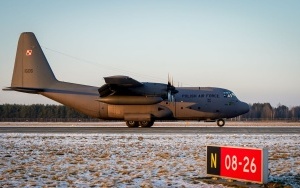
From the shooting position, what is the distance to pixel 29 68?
36312mm

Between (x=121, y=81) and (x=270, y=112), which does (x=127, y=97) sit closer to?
(x=121, y=81)

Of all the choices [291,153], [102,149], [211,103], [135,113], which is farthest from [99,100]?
[291,153]

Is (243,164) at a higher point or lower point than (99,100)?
lower

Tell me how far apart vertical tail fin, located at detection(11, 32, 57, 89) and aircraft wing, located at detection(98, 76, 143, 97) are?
6.15m

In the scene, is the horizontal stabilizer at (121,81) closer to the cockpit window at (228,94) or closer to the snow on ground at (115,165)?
the cockpit window at (228,94)

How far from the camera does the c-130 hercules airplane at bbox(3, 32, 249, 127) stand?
33844mm

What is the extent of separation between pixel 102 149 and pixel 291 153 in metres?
8.27

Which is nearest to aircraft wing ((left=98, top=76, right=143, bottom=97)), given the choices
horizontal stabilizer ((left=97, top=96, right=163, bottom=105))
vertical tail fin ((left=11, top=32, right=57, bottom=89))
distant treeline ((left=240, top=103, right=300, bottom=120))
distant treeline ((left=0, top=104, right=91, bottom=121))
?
horizontal stabilizer ((left=97, top=96, right=163, bottom=105))

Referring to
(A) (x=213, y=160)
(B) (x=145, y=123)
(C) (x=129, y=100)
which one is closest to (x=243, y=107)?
(B) (x=145, y=123)

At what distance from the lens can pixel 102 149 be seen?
17.0m

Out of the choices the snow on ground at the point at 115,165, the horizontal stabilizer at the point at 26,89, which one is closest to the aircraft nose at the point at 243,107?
the snow on ground at the point at 115,165

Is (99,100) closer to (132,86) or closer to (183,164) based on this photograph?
(132,86)

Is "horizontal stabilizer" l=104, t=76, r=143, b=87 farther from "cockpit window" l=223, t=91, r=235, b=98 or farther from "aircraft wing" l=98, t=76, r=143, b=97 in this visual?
"cockpit window" l=223, t=91, r=235, b=98

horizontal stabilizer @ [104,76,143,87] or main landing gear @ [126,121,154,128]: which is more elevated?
horizontal stabilizer @ [104,76,143,87]
